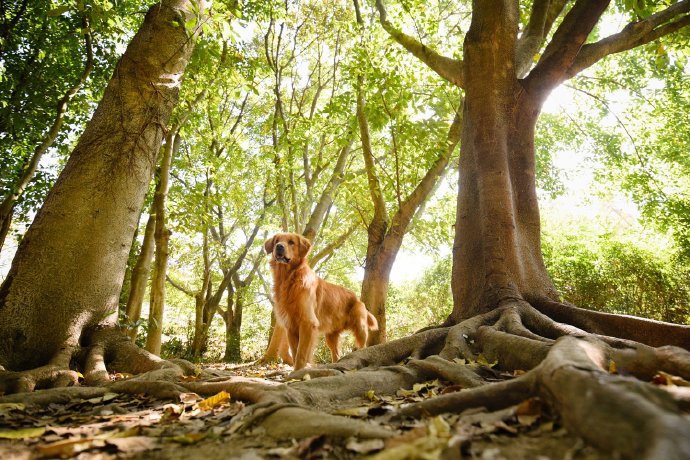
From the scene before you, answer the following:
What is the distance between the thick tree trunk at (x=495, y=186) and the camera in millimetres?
4168

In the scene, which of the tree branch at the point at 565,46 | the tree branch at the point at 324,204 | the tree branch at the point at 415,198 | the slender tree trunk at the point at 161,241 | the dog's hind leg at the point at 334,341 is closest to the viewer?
the tree branch at the point at 565,46

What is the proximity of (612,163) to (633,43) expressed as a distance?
7329 millimetres

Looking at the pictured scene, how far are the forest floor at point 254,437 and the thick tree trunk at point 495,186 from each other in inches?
107

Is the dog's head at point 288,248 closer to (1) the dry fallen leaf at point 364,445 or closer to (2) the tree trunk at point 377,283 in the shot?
(2) the tree trunk at point 377,283

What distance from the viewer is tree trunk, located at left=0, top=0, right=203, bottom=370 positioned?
9.95ft

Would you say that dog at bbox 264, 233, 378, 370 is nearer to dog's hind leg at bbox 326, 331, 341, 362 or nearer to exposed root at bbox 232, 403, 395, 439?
dog's hind leg at bbox 326, 331, 341, 362

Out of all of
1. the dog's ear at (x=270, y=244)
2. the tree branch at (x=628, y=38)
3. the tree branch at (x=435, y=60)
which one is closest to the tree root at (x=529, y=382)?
the dog's ear at (x=270, y=244)

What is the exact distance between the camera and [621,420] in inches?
39.7

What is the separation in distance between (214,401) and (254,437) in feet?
2.64

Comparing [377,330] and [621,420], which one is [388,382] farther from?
[377,330]

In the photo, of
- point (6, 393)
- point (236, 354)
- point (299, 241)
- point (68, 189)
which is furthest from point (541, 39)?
point (236, 354)

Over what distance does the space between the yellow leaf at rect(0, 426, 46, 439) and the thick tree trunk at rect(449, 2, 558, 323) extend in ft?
12.5

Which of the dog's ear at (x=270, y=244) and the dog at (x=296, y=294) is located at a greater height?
the dog's ear at (x=270, y=244)

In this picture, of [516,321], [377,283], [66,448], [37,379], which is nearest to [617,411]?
[66,448]
